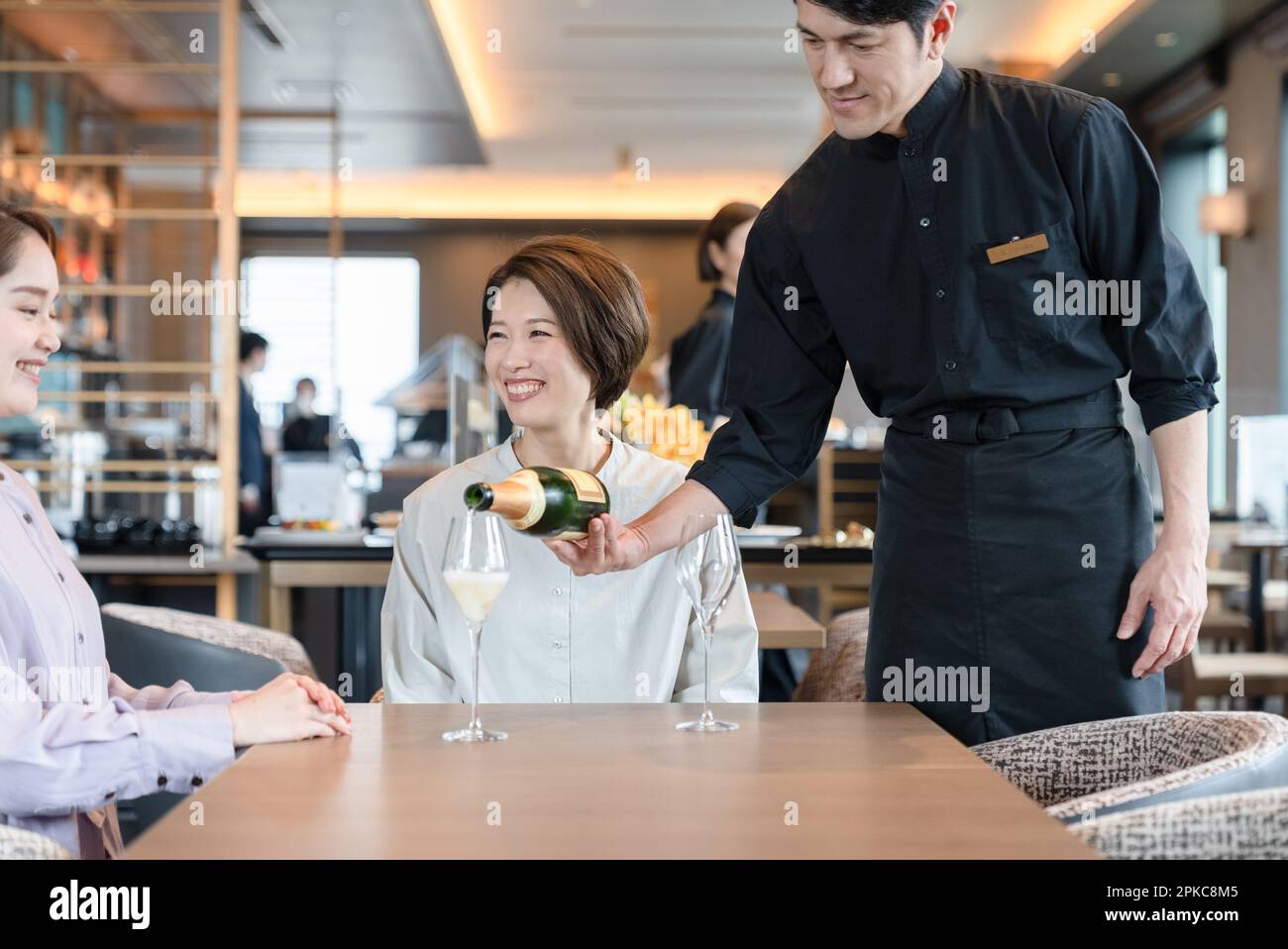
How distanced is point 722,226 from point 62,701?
2.88 metres

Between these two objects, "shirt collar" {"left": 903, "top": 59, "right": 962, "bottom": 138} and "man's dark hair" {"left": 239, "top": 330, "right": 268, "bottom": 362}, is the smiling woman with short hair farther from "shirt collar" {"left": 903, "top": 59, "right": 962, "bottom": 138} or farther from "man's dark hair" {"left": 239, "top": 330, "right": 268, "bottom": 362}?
"man's dark hair" {"left": 239, "top": 330, "right": 268, "bottom": 362}

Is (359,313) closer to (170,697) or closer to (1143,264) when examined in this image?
(170,697)

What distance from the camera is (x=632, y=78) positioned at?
26.3 ft

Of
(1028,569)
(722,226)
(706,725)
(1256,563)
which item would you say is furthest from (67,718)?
(1256,563)

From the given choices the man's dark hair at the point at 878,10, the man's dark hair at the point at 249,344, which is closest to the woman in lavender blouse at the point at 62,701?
the man's dark hair at the point at 878,10

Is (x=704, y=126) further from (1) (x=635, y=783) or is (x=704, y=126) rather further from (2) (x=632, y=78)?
(1) (x=635, y=783)

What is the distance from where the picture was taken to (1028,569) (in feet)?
5.25

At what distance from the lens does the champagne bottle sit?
4.23 ft

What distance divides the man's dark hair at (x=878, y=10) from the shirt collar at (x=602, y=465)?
2.52ft

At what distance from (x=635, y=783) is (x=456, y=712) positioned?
443 millimetres

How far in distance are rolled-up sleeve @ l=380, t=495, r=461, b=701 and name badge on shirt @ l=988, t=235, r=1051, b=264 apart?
0.86 m

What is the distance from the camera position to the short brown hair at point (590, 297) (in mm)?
1935

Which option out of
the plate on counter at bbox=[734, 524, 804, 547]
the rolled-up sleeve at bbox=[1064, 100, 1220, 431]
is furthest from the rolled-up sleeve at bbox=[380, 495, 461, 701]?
the plate on counter at bbox=[734, 524, 804, 547]
